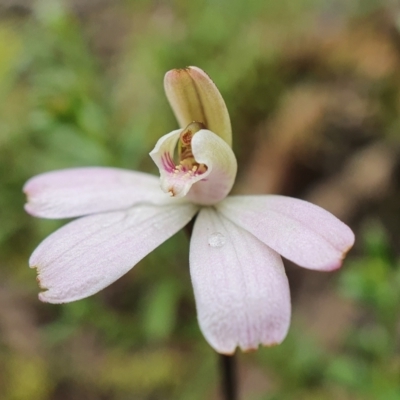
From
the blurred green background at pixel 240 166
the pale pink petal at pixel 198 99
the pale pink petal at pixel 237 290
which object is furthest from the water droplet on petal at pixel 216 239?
the blurred green background at pixel 240 166

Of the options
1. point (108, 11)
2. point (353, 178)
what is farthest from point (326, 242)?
point (108, 11)

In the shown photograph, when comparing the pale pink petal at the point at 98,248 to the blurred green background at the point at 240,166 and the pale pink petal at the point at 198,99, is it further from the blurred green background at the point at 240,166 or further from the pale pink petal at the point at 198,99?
the blurred green background at the point at 240,166

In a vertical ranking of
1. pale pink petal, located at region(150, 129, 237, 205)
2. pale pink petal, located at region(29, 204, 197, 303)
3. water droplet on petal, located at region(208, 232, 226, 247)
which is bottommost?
water droplet on petal, located at region(208, 232, 226, 247)

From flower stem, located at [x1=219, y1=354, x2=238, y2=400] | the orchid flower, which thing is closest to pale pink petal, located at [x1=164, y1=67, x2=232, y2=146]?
the orchid flower

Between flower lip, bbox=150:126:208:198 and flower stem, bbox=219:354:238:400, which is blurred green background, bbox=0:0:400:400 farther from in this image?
flower lip, bbox=150:126:208:198

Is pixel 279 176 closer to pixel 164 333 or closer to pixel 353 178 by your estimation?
pixel 353 178

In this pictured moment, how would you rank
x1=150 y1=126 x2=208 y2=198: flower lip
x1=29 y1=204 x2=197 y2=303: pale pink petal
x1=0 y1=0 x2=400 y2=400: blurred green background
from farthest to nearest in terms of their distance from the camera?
x1=0 y1=0 x2=400 y2=400: blurred green background → x1=150 y1=126 x2=208 y2=198: flower lip → x1=29 y1=204 x2=197 y2=303: pale pink petal

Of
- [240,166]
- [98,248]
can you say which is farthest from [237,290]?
[240,166]
